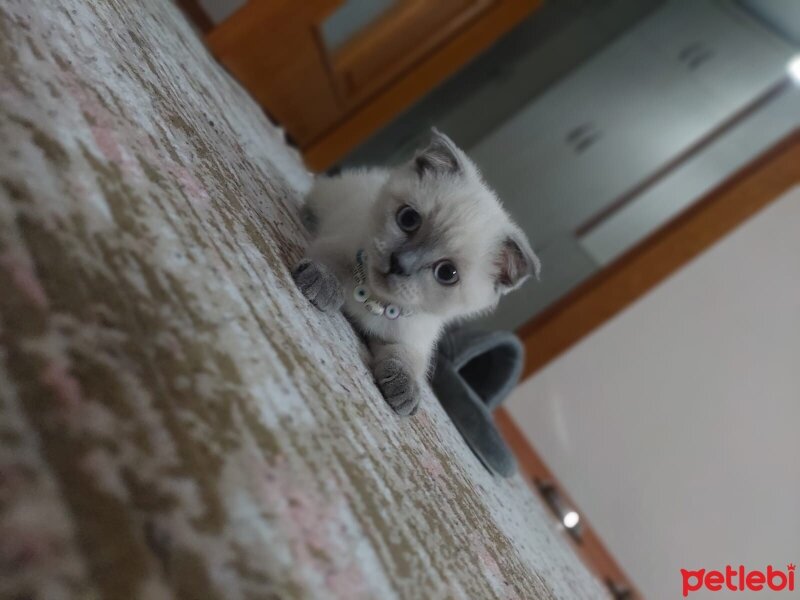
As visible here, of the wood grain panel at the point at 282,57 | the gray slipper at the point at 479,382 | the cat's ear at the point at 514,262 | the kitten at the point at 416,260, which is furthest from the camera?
the wood grain panel at the point at 282,57

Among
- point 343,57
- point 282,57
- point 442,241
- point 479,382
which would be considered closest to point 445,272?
point 442,241

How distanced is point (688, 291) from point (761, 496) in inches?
23.2

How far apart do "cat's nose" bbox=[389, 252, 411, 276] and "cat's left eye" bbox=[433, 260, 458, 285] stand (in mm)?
53

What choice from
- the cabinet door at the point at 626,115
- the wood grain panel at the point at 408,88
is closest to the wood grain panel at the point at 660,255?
the cabinet door at the point at 626,115

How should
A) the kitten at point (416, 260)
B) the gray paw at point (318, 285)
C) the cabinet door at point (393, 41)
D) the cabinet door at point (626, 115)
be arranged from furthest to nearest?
the cabinet door at point (626, 115)
the cabinet door at point (393, 41)
the kitten at point (416, 260)
the gray paw at point (318, 285)

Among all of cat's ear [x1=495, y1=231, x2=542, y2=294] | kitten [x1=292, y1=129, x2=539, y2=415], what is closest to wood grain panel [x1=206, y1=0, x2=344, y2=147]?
kitten [x1=292, y1=129, x2=539, y2=415]

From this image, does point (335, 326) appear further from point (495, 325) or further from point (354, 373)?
point (495, 325)

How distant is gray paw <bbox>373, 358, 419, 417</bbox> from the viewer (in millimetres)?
688

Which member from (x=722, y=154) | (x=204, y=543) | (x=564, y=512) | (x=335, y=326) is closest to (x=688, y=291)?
(x=722, y=154)

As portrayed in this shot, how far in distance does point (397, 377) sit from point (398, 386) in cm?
1

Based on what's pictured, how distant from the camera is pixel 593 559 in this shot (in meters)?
1.73

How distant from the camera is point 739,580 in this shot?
1.71 m

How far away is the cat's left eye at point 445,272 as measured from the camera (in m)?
0.78

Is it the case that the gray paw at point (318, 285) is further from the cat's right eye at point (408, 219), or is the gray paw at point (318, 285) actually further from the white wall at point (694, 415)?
the white wall at point (694, 415)
